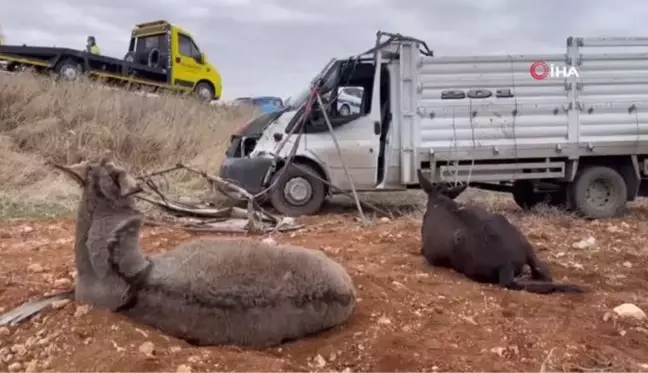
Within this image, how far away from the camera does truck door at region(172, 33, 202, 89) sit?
2355 centimetres

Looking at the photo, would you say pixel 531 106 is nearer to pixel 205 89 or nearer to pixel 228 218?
pixel 228 218

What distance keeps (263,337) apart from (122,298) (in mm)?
725

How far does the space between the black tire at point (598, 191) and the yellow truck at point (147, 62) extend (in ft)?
42.0

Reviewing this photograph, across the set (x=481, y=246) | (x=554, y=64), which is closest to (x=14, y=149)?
(x=554, y=64)

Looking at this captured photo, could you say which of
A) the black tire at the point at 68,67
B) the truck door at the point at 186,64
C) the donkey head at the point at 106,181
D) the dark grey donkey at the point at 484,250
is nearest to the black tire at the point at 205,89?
the truck door at the point at 186,64

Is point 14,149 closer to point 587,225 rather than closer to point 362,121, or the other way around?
point 362,121

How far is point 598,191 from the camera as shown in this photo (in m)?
10.6

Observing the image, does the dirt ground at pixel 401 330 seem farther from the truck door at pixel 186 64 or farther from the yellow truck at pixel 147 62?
the truck door at pixel 186 64

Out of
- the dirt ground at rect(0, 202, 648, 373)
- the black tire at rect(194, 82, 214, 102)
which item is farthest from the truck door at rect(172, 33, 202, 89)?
the dirt ground at rect(0, 202, 648, 373)

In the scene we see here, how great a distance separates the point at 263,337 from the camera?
368 centimetres

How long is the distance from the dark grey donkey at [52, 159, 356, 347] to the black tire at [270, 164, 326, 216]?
6247 mm

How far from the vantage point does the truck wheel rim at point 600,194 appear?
10.6 metres

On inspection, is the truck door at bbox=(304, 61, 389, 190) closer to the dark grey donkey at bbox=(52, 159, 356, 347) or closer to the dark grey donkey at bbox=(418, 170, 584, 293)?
the dark grey donkey at bbox=(418, 170, 584, 293)

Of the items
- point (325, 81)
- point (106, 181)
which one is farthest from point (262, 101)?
point (106, 181)
